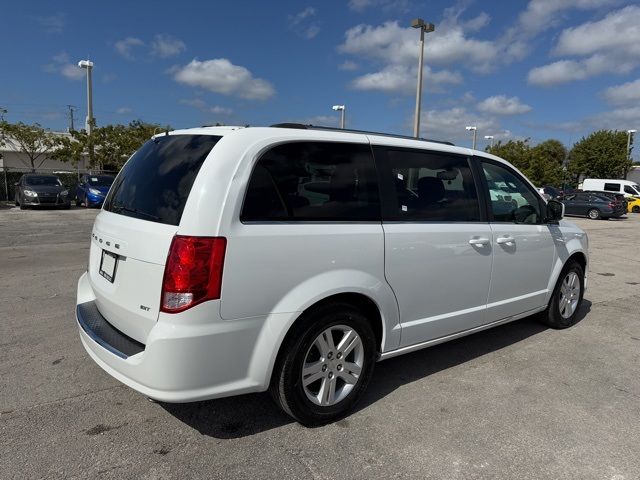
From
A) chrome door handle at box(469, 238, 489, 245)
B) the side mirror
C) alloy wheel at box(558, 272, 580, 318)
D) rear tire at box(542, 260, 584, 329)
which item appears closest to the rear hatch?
chrome door handle at box(469, 238, 489, 245)

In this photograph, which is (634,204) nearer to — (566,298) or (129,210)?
(566,298)

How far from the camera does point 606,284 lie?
8.00 metres

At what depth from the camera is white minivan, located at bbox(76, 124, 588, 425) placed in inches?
103

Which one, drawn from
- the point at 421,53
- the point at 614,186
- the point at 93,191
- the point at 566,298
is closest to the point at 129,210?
the point at 566,298

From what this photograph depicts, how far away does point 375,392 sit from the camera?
3656 mm

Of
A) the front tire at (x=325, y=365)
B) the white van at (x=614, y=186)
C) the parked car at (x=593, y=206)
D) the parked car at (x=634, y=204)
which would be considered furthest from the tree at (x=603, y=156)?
the front tire at (x=325, y=365)

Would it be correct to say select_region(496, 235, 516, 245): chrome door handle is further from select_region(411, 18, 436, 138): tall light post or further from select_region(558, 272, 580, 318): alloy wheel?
select_region(411, 18, 436, 138): tall light post

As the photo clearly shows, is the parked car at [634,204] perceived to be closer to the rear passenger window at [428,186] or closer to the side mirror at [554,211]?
the side mirror at [554,211]

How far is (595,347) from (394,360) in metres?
2.11

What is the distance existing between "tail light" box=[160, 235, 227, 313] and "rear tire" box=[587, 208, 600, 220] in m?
28.7

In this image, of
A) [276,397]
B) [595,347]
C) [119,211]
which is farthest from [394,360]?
[119,211]

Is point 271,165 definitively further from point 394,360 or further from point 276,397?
point 394,360

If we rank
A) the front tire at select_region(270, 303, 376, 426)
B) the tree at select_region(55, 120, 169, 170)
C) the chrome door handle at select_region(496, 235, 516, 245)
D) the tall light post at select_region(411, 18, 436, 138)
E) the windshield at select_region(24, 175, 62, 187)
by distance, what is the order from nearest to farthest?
1. the front tire at select_region(270, 303, 376, 426)
2. the chrome door handle at select_region(496, 235, 516, 245)
3. the tall light post at select_region(411, 18, 436, 138)
4. the windshield at select_region(24, 175, 62, 187)
5. the tree at select_region(55, 120, 169, 170)

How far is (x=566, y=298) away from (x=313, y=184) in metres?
3.66
